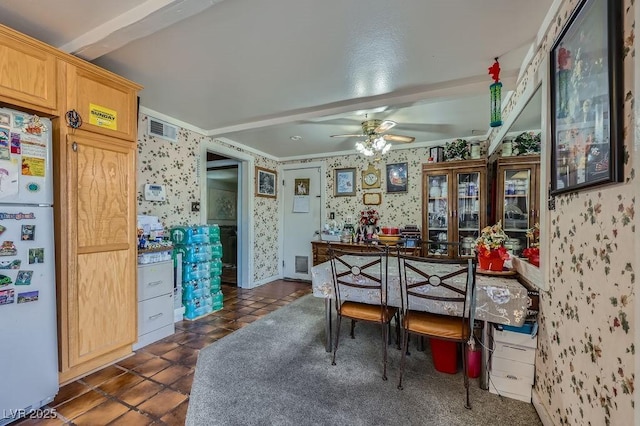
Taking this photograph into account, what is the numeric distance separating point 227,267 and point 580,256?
578 cm

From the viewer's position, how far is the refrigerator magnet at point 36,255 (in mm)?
1662

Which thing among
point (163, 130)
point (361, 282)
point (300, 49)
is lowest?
point (361, 282)

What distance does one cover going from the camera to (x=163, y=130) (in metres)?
3.20

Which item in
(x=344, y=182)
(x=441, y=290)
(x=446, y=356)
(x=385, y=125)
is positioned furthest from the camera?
(x=344, y=182)

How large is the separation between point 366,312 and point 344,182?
3075mm

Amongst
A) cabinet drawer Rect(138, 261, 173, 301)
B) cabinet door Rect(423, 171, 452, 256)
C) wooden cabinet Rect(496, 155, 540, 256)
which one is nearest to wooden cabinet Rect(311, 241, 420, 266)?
cabinet door Rect(423, 171, 452, 256)

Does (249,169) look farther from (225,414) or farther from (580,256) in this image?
→ (580,256)

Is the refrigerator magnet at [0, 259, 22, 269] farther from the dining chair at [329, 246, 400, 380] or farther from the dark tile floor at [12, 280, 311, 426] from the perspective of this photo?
the dining chair at [329, 246, 400, 380]

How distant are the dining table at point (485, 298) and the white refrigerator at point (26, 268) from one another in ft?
6.07

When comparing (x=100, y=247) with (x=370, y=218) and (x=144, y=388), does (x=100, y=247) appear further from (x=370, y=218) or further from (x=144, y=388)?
(x=370, y=218)

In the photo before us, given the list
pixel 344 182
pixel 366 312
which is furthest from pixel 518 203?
pixel 344 182

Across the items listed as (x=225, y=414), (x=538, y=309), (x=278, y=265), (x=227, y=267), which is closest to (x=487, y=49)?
(x=538, y=309)

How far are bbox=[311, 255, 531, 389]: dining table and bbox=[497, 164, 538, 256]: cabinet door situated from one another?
0.94ft

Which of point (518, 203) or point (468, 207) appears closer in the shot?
point (518, 203)
